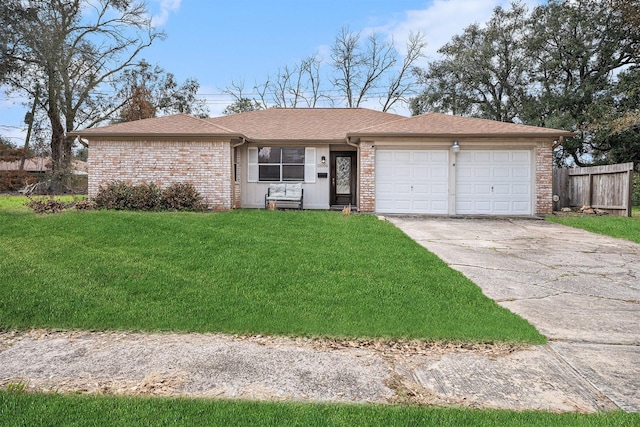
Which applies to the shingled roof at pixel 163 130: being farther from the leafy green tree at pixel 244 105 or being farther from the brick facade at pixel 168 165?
the leafy green tree at pixel 244 105

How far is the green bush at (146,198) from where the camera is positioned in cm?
1225

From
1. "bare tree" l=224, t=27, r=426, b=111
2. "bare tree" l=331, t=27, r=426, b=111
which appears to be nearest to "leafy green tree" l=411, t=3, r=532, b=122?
"bare tree" l=224, t=27, r=426, b=111

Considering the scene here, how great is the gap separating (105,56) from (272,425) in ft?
99.4

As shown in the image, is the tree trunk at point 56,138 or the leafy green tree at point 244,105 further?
the leafy green tree at point 244,105

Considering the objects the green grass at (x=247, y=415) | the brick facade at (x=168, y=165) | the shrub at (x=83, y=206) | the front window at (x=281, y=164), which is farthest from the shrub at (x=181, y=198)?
the green grass at (x=247, y=415)

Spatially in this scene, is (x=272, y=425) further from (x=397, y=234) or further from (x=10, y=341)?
(x=397, y=234)

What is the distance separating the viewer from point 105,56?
2702cm

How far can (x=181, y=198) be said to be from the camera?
41.0 feet

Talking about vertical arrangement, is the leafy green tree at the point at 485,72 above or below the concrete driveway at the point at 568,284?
above

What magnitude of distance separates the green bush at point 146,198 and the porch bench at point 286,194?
96.4 inches

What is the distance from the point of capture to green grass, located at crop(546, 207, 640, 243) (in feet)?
32.2

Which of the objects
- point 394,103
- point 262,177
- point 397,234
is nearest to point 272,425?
point 397,234

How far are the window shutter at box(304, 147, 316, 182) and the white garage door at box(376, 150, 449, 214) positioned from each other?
8.26ft

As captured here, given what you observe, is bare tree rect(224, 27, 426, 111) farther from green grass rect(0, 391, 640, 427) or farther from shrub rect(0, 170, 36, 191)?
green grass rect(0, 391, 640, 427)
